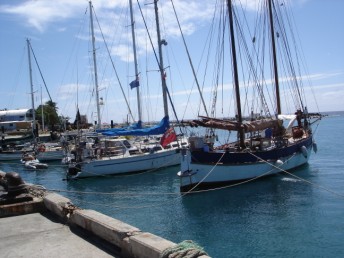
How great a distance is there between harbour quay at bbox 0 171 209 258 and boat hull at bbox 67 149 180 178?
795 inches

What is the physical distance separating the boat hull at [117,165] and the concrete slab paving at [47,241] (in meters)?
21.5

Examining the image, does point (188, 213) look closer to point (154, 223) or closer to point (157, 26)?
point (154, 223)

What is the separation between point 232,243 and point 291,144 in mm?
16880

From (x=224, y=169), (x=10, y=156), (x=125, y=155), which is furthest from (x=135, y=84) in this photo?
(x=10, y=156)

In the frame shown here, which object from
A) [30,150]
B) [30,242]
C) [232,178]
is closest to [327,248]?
[30,242]

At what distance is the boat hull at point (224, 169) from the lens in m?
22.4

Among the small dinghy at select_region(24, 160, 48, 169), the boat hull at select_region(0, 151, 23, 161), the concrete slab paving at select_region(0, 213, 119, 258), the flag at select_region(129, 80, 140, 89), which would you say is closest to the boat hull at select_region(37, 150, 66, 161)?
the boat hull at select_region(0, 151, 23, 161)

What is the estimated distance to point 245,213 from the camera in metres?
17.1

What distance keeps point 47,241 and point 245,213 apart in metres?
11.4

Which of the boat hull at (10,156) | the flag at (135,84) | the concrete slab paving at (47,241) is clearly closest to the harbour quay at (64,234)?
the concrete slab paving at (47,241)

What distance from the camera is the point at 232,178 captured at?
76.8ft

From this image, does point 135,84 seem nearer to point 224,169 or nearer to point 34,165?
point 34,165

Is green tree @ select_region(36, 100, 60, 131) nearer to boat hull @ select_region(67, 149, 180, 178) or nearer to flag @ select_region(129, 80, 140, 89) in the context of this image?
flag @ select_region(129, 80, 140, 89)

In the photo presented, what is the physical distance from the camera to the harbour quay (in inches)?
231
